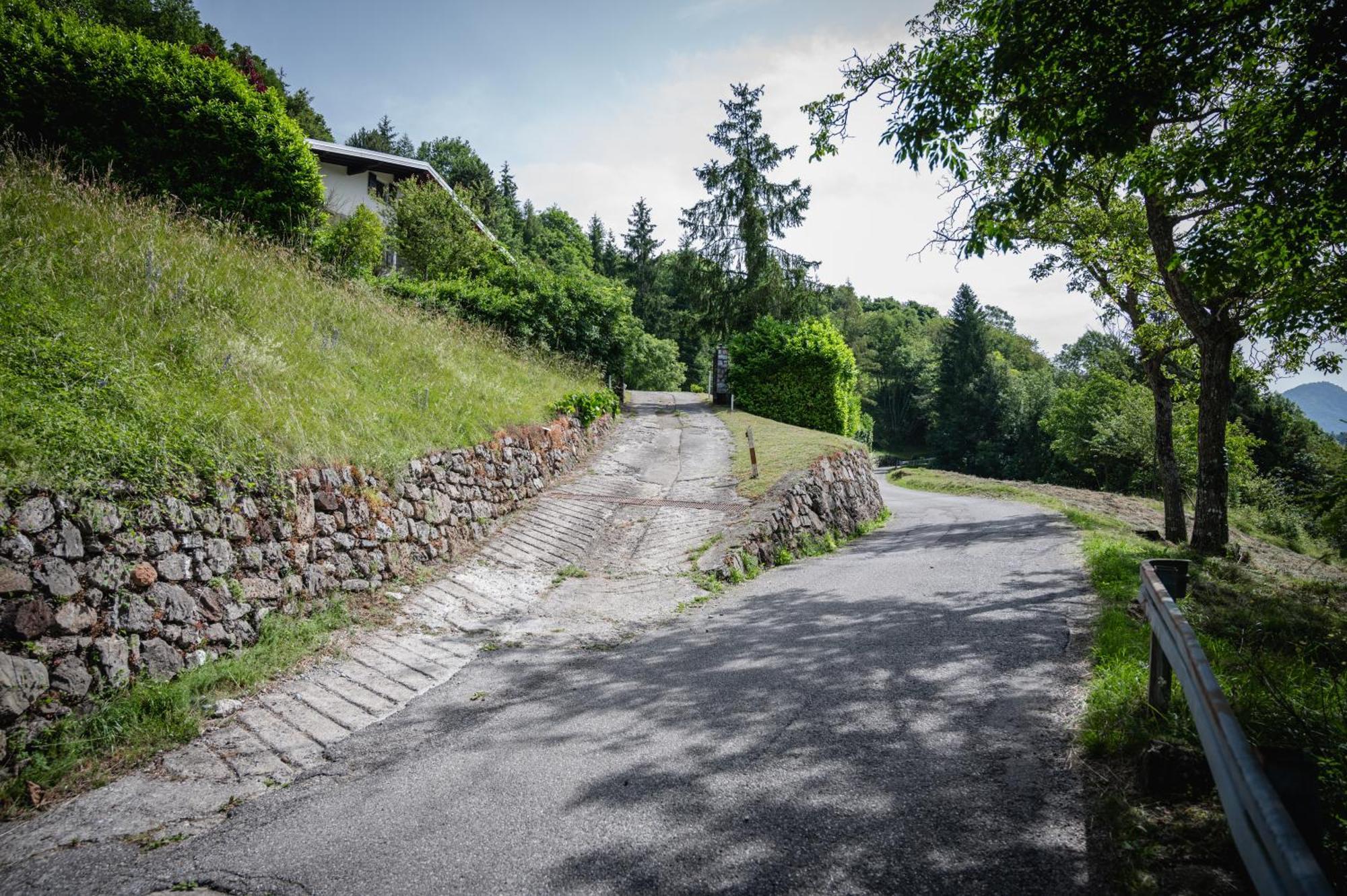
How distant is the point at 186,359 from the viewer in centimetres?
680

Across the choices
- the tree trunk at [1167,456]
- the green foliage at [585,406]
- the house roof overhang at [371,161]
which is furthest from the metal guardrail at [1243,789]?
the house roof overhang at [371,161]

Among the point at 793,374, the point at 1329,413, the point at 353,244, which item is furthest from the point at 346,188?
the point at 1329,413

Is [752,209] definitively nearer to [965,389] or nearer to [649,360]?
[649,360]

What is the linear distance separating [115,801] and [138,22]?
4173cm

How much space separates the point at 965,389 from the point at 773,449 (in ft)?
156

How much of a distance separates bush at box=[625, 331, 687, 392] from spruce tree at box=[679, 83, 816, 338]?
427cm

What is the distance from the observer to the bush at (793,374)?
24.5 meters

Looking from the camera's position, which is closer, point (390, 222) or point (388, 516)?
point (388, 516)

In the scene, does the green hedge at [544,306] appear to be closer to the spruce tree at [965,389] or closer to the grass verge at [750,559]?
the grass verge at [750,559]

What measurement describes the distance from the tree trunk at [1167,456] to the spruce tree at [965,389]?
44284 millimetres

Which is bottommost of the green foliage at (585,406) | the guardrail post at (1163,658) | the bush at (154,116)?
the guardrail post at (1163,658)

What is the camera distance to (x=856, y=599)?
7.81 metres

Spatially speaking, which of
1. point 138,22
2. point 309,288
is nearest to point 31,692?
point 309,288

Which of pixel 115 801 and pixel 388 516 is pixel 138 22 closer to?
pixel 388 516
